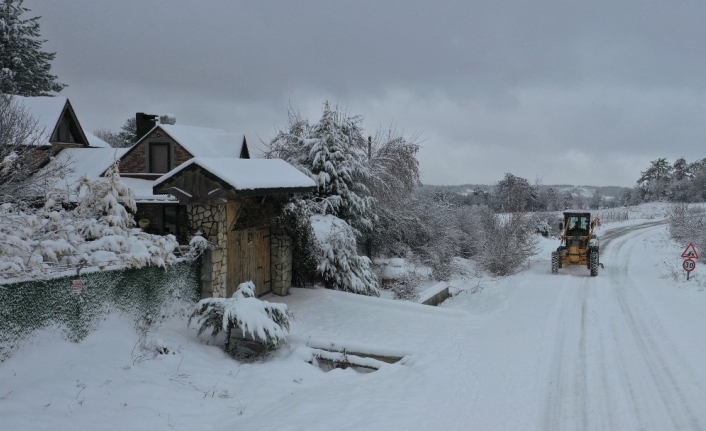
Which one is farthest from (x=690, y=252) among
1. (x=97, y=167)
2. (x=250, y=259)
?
(x=97, y=167)

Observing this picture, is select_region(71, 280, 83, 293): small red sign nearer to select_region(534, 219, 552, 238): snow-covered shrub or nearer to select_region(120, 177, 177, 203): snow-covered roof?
select_region(120, 177, 177, 203): snow-covered roof

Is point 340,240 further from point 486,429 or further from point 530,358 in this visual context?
point 486,429

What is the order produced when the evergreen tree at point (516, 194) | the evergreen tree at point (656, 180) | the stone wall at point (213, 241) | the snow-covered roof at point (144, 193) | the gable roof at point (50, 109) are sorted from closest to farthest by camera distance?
1. the stone wall at point (213, 241)
2. the snow-covered roof at point (144, 193)
3. the gable roof at point (50, 109)
4. the evergreen tree at point (516, 194)
5. the evergreen tree at point (656, 180)

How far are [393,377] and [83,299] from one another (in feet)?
16.5

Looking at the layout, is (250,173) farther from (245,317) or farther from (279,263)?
(245,317)

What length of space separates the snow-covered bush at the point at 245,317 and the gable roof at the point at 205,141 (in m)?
14.1

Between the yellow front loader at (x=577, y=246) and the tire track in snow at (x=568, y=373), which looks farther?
the yellow front loader at (x=577, y=246)

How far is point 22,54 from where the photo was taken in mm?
31562

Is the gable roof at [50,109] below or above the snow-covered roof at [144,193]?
above

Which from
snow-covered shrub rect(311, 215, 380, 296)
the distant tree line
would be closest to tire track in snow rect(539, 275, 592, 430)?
snow-covered shrub rect(311, 215, 380, 296)

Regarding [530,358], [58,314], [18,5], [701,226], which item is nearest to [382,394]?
[530,358]

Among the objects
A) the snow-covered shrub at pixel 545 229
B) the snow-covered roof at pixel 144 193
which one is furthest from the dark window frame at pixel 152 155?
the snow-covered shrub at pixel 545 229

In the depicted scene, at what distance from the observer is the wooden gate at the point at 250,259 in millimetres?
11914

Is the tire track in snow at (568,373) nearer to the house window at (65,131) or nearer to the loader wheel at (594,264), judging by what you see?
the loader wheel at (594,264)
